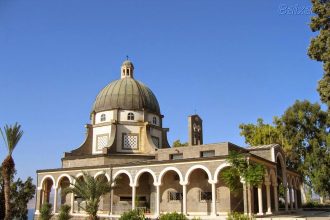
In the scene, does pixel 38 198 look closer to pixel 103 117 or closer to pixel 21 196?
pixel 21 196

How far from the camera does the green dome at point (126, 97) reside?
1613 inches

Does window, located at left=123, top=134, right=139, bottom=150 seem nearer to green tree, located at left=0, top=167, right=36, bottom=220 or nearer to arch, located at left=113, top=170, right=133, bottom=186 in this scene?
arch, located at left=113, top=170, right=133, bottom=186

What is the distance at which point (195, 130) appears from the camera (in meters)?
36.9

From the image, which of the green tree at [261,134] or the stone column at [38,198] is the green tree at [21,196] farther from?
the green tree at [261,134]

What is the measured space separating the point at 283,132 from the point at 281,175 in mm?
15295

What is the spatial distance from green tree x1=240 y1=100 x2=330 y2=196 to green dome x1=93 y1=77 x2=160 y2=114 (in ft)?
57.8

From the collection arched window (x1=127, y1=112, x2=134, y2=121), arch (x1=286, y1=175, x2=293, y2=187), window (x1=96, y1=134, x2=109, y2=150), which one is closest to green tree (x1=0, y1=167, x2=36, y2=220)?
window (x1=96, y1=134, x2=109, y2=150)

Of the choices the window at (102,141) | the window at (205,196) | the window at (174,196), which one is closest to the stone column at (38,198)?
the window at (102,141)

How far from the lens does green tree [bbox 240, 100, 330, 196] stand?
46203 mm

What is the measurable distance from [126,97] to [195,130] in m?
9.43

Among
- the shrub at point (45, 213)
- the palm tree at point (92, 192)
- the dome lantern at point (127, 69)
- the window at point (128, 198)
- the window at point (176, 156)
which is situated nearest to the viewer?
the palm tree at point (92, 192)

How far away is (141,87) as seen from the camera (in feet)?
143

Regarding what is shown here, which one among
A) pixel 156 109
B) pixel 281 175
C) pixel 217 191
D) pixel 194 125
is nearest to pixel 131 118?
pixel 156 109

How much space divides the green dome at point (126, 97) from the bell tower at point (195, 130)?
6966 millimetres
